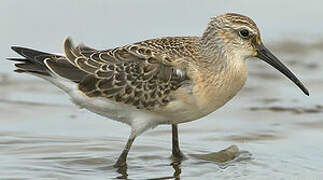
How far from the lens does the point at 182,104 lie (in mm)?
10398

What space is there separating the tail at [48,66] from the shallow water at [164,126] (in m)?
0.98

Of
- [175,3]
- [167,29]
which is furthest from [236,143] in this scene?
[175,3]

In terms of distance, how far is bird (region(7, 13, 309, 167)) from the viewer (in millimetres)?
10438

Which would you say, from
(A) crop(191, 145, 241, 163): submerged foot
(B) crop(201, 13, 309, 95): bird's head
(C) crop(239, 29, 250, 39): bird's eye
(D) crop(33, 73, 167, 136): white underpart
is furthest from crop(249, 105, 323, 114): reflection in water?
(D) crop(33, 73, 167, 136): white underpart

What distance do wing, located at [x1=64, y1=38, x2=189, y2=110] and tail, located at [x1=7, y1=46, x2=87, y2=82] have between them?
0.23 feet

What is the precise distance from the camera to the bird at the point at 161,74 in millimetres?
10438

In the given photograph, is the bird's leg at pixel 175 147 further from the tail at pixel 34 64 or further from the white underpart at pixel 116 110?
the tail at pixel 34 64

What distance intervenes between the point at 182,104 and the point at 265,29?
19.9 feet

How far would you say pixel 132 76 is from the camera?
34.9ft

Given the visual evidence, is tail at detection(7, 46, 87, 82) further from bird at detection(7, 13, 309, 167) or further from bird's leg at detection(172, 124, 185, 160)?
bird's leg at detection(172, 124, 185, 160)

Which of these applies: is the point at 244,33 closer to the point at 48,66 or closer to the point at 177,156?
the point at 177,156

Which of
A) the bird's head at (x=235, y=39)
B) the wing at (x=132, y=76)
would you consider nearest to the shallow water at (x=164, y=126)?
the wing at (x=132, y=76)

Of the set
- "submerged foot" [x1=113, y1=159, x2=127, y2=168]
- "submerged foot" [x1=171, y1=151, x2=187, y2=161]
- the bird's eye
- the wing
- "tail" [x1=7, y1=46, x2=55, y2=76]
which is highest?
the bird's eye

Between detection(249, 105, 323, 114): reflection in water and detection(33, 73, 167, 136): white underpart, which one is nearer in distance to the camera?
detection(33, 73, 167, 136): white underpart
